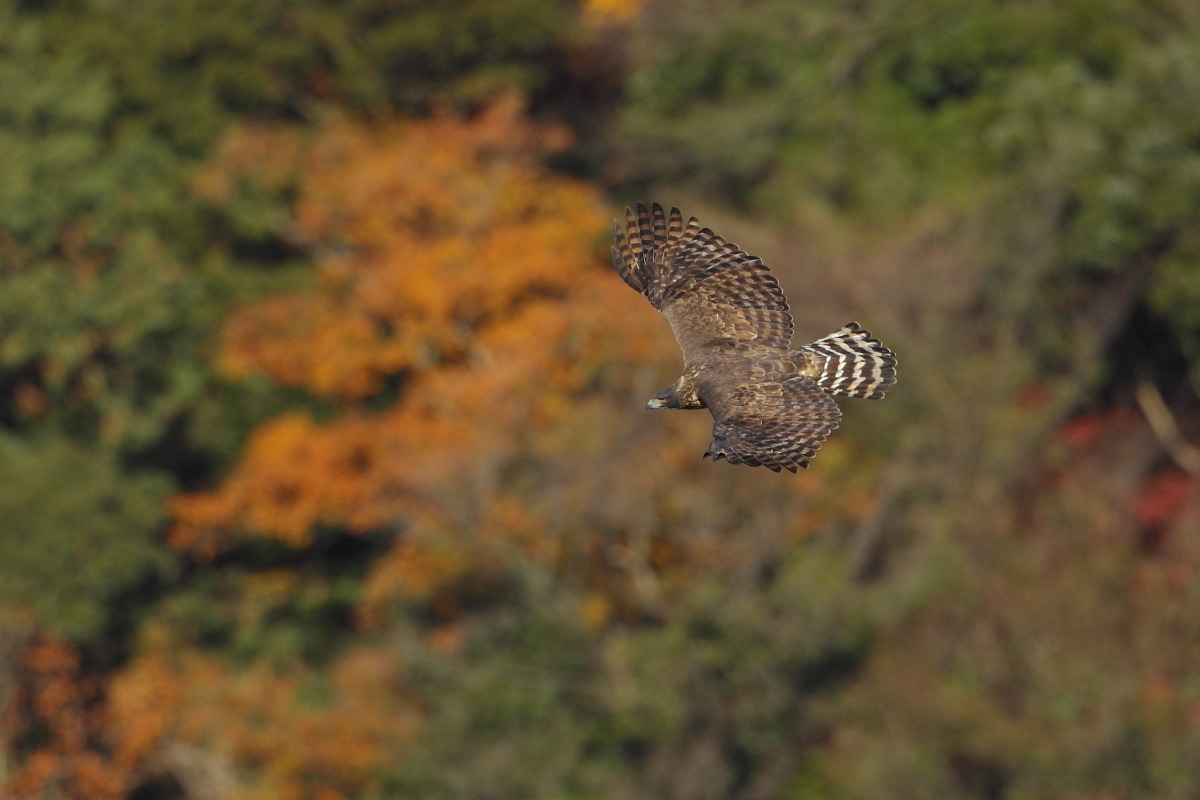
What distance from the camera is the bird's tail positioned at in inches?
428

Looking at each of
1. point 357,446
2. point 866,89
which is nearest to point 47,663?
point 357,446

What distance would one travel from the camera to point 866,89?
1191 inches

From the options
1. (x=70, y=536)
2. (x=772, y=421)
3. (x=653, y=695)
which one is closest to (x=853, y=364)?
(x=772, y=421)

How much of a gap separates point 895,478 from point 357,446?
7.62 meters

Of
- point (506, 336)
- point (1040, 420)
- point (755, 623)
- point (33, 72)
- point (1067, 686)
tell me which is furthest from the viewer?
point (33, 72)

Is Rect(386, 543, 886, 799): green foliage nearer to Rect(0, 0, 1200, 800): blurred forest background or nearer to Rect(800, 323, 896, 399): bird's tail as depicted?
Rect(0, 0, 1200, 800): blurred forest background

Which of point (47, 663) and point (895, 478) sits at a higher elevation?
point (895, 478)

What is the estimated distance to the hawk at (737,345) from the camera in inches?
393

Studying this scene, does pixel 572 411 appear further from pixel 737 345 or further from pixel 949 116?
pixel 737 345

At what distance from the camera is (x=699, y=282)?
11.6m

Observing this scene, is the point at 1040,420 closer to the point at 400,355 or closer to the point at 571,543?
the point at 571,543

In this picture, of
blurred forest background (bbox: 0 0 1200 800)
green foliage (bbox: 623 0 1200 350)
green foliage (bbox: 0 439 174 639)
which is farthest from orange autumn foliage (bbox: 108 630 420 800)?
green foliage (bbox: 623 0 1200 350)

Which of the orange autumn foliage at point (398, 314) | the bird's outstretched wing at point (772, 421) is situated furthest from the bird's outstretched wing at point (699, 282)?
the orange autumn foliage at point (398, 314)

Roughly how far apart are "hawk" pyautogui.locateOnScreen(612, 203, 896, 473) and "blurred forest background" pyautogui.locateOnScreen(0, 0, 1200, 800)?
35.0ft
